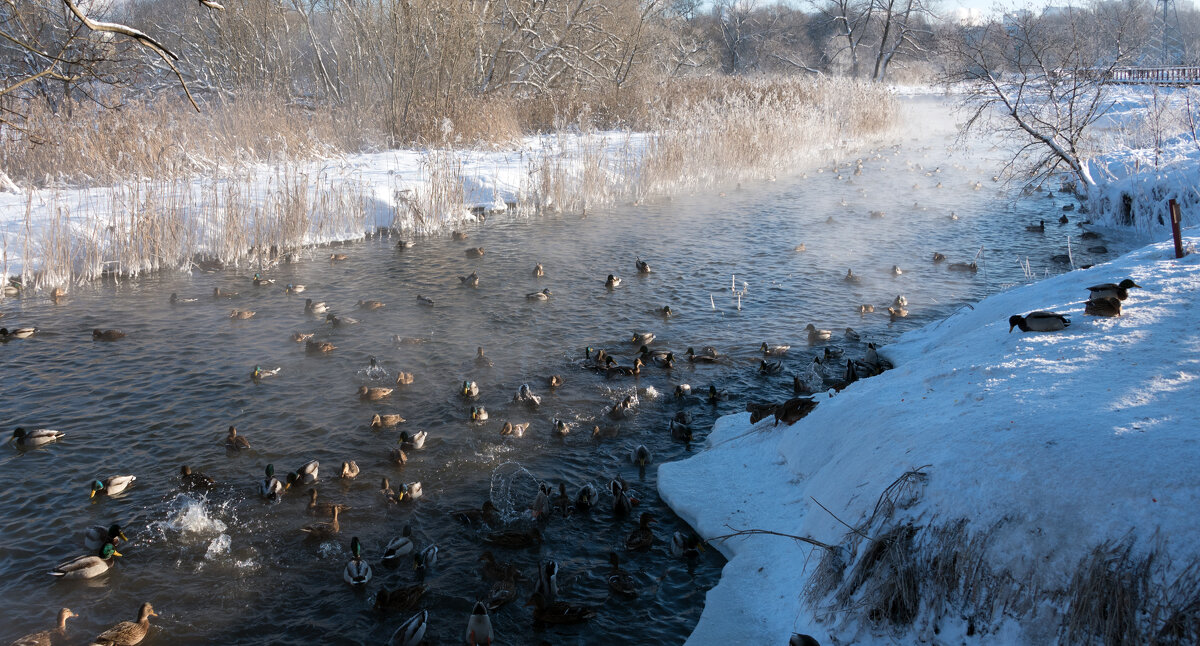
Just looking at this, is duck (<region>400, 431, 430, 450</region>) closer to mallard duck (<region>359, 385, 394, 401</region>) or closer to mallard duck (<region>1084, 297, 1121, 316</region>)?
mallard duck (<region>359, 385, 394, 401</region>)

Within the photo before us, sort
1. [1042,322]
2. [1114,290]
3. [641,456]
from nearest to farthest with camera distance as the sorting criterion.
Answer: [1042,322] → [1114,290] → [641,456]

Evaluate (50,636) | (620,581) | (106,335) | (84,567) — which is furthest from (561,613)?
(106,335)

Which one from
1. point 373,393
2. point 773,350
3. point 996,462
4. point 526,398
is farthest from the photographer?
point 773,350

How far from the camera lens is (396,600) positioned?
4.98 metres

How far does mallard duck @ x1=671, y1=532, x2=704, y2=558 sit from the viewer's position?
5559 mm

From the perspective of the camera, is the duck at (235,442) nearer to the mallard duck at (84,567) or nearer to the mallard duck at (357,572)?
the mallard duck at (84,567)

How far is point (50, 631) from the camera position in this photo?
4.73 meters

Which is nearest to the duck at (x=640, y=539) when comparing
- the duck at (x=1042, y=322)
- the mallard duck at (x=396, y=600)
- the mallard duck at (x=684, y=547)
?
A: the mallard duck at (x=684, y=547)

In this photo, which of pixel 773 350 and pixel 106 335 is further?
pixel 106 335

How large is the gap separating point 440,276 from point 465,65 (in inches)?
501

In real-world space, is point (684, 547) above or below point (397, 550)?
below

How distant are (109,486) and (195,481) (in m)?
0.68

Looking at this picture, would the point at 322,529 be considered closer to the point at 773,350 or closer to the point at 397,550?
the point at 397,550

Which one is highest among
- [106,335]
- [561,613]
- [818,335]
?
[106,335]
